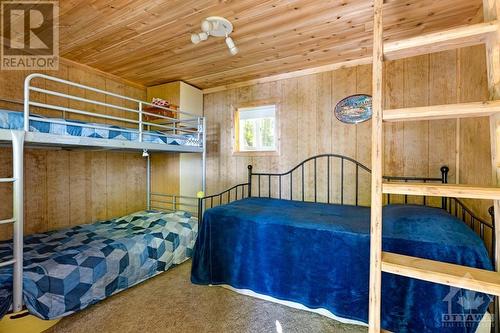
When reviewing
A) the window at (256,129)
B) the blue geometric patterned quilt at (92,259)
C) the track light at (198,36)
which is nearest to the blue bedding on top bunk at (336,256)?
the blue geometric patterned quilt at (92,259)

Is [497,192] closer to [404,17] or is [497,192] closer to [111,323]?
[404,17]

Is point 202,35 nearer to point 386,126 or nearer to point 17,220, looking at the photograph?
point 17,220

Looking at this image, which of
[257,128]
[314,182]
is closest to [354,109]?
[314,182]

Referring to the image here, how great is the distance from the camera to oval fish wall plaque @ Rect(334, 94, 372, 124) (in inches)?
96.5

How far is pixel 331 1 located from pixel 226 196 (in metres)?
2.53

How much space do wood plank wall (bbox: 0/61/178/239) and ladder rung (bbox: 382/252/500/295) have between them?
2.78m

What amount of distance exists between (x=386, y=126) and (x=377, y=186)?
167cm

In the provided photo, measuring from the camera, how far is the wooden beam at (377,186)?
1.01 metres

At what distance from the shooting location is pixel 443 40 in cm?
96

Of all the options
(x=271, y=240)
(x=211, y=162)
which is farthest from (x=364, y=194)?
(x=211, y=162)

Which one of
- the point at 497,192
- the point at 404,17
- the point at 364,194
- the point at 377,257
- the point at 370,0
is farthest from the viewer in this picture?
the point at 364,194

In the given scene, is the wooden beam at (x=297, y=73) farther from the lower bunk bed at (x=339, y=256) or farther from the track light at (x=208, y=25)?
the lower bunk bed at (x=339, y=256)

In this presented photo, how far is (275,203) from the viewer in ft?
8.31

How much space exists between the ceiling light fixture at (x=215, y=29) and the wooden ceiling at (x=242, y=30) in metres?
0.05
